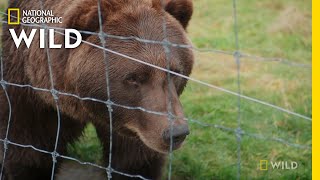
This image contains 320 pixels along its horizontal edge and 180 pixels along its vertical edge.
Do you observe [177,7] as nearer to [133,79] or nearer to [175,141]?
[133,79]

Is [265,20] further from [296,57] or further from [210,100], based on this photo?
[210,100]

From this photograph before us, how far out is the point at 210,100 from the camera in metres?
6.90

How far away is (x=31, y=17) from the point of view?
411 cm

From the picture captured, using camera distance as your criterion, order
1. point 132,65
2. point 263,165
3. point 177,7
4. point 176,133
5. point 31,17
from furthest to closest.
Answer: point 263,165, point 31,17, point 177,7, point 132,65, point 176,133

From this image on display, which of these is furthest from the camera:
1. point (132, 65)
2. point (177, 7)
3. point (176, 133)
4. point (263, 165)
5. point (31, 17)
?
point (263, 165)

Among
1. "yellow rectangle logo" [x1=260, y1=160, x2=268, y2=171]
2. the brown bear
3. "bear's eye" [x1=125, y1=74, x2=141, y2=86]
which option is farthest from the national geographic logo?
"yellow rectangle logo" [x1=260, y1=160, x2=268, y2=171]

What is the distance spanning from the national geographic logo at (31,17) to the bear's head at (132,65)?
0.20 meters

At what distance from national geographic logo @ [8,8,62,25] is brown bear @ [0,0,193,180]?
3 centimetres

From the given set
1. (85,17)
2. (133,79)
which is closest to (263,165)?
(133,79)

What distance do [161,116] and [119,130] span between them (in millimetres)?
469

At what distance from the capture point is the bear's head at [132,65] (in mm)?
3477

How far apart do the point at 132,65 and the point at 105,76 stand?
0.65 ft

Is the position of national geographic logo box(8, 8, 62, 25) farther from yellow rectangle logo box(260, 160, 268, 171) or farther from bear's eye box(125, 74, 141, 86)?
yellow rectangle logo box(260, 160, 268, 171)

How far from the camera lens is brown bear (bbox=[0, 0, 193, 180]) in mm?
3496
